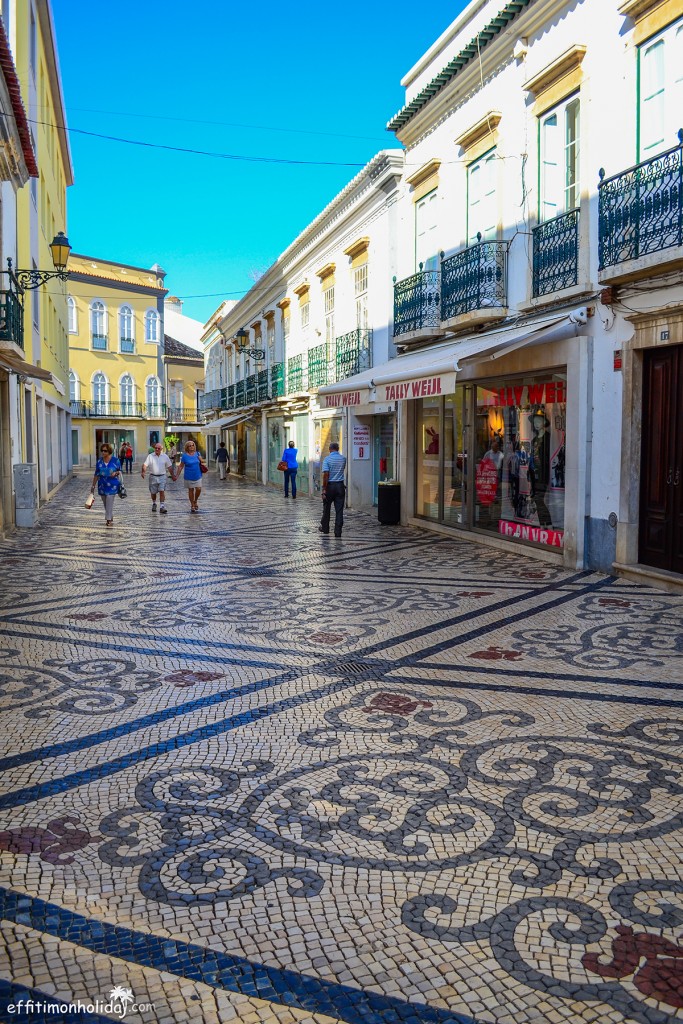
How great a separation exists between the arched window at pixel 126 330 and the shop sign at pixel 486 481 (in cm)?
3964

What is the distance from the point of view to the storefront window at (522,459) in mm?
9977

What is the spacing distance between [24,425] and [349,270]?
8.47 metres

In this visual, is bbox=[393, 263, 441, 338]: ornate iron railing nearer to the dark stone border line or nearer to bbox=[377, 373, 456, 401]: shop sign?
bbox=[377, 373, 456, 401]: shop sign

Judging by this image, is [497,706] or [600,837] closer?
[600,837]

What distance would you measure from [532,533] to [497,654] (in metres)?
5.19

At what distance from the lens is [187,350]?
59.6 metres

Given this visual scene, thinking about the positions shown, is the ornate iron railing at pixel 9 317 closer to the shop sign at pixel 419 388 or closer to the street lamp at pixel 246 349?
the shop sign at pixel 419 388

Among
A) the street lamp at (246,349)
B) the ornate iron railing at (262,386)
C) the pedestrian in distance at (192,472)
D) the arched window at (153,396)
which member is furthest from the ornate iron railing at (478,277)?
the arched window at (153,396)

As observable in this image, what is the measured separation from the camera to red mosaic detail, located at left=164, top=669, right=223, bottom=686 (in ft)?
16.2

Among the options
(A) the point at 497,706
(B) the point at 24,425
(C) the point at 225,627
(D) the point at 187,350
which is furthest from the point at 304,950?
(D) the point at 187,350

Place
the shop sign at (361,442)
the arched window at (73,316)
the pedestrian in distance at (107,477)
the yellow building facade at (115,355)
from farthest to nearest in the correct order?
1. the yellow building facade at (115,355)
2. the arched window at (73,316)
3. the shop sign at (361,442)
4. the pedestrian in distance at (107,477)

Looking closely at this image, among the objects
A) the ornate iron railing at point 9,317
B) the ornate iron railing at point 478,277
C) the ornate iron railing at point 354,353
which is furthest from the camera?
the ornate iron railing at point 354,353

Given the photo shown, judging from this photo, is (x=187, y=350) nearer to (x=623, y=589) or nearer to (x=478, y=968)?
(x=623, y=589)

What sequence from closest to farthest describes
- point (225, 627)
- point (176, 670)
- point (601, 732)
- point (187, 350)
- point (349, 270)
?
point (601, 732), point (176, 670), point (225, 627), point (349, 270), point (187, 350)
